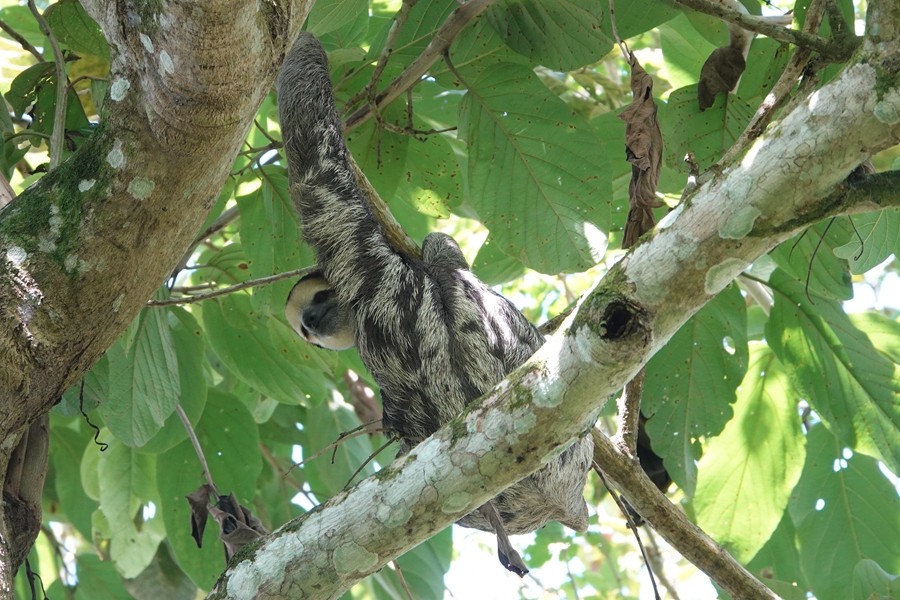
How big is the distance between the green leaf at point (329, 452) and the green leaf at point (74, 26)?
284 centimetres

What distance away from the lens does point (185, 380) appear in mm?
4625

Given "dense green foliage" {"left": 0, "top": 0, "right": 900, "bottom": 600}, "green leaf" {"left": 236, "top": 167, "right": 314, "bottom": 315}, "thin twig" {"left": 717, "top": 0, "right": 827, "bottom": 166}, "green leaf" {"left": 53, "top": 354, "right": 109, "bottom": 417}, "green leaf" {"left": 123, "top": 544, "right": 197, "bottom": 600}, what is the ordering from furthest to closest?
"green leaf" {"left": 123, "top": 544, "right": 197, "bottom": 600} < "green leaf" {"left": 236, "top": 167, "right": 314, "bottom": 315} < "dense green foliage" {"left": 0, "top": 0, "right": 900, "bottom": 600} < "green leaf" {"left": 53, "top": 354, "right": 109, "bottom": 417} < "thin twig" {"left": 717, "top": 0, "right": 827, "bottom": 166}

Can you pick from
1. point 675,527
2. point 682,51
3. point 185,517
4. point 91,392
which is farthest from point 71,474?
point 682,51

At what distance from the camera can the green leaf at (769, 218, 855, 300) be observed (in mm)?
4168

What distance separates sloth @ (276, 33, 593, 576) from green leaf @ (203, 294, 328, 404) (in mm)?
1066

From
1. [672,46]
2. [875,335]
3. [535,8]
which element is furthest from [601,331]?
[875,335]

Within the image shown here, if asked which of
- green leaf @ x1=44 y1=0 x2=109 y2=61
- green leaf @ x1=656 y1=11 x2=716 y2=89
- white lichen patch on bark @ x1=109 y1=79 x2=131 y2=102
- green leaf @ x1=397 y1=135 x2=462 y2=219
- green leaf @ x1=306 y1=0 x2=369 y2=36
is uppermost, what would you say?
green leaf @ x1=44 y1=0 x2=109 y2=61

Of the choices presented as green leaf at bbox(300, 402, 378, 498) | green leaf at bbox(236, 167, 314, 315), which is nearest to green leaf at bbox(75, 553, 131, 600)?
green leaf at bbox(300, 402, 378, 498)

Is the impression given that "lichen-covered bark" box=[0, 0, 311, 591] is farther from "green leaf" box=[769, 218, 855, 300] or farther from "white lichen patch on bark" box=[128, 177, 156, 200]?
"green leaf" box=[769, 218, 855, 300]

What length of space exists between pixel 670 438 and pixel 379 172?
216cm

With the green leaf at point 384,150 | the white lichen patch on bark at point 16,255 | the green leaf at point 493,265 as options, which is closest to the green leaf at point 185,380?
the green leaf at point 384,150

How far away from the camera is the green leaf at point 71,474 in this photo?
5.36m

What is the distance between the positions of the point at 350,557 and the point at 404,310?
1586 millimetres

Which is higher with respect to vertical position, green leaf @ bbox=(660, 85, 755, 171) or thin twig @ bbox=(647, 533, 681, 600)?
green leaf @ bbox=(660, 85, 755, 171)
